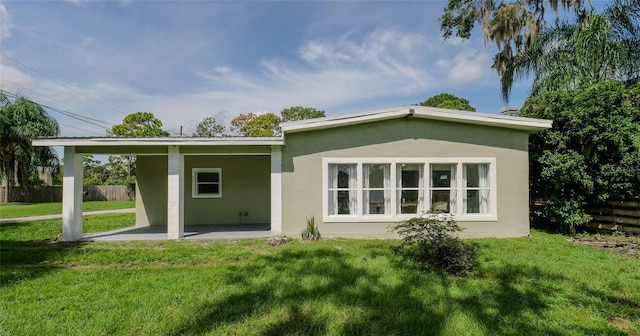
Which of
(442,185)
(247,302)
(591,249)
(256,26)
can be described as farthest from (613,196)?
(256,26)

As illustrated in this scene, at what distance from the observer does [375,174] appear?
30.3 feet

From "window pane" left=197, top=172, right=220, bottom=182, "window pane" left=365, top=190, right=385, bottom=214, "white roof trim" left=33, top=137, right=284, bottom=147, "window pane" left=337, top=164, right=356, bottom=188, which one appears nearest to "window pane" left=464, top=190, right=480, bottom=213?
"window pane" left=365, top=190, right=385, bottom=214

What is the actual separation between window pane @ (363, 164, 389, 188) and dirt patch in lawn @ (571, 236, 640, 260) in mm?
5329

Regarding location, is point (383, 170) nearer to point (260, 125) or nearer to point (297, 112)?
point (260, 125)

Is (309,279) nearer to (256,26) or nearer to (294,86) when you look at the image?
(256,26)

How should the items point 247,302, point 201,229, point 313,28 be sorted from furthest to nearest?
point 313,28, point 201,229, point 247,302

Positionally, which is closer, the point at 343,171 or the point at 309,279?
the point at 309,279

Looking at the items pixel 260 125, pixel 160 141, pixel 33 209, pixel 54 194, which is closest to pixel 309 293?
pixel 160 141

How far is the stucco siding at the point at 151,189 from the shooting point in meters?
11.9

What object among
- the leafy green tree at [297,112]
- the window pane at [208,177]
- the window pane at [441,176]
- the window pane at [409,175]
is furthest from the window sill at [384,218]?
the leafy green tree at [297,112]

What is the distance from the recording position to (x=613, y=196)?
9.72m

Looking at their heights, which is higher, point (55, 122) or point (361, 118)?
point (55, 122)

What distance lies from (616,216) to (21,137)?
3205 centimetres

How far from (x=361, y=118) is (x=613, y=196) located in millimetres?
7953
